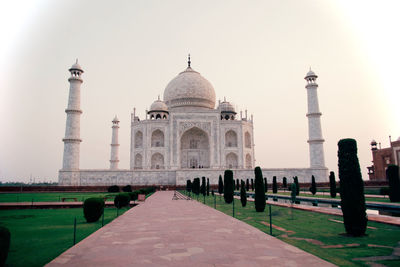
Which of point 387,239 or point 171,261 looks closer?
point 171,261

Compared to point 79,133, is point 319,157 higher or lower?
lower

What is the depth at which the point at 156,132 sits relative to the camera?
31.5 metres

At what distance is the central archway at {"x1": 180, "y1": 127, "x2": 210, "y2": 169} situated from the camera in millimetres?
31244

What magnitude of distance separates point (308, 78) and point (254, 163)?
10.5 m

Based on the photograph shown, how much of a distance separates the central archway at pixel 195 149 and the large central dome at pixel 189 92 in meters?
3.59

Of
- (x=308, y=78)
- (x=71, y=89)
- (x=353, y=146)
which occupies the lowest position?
(x=353, y=146)

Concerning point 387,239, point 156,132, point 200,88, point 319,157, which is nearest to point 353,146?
point 387,239

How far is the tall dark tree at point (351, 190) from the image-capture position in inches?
212

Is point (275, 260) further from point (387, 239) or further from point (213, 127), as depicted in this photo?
point (213, 127)

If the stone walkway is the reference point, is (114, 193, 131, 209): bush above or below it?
above

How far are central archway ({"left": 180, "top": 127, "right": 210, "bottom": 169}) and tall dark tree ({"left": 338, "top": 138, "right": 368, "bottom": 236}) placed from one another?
982 inches

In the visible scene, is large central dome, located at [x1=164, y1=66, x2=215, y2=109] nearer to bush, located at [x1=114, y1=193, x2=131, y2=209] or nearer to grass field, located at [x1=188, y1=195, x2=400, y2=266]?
bush, located at [x1=114, y1=193, x2=131, y2=209]

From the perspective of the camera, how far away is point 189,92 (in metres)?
33.8

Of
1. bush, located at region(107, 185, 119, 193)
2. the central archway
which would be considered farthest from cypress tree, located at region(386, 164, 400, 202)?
the central archway
